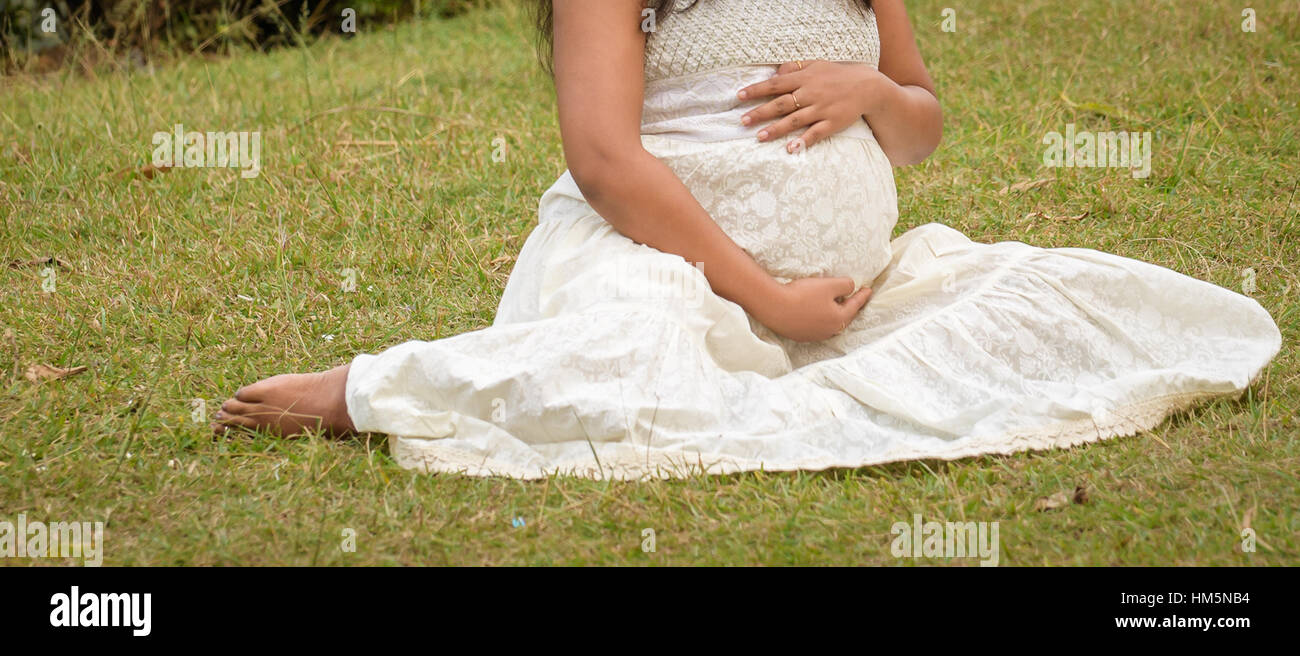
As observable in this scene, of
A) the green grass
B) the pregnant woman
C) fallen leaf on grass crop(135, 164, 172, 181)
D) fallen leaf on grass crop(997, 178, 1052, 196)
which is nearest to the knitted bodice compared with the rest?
the pregnant woman

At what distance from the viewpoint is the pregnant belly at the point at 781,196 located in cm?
194

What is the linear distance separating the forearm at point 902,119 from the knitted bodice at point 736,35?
0.13m

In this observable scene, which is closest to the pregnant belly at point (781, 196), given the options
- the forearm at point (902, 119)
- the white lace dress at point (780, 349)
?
the white lace dress at point (780, 349)

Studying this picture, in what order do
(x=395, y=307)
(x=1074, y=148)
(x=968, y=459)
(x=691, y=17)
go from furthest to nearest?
(x=1074, y=148) < (x=395, y=307) < (x=691, y=17) < (x=968, y=459)

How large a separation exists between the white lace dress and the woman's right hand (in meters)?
0.03

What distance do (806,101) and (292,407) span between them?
974mm

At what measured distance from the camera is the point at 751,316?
1.97m

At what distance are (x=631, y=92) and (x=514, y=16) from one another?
13.4ft

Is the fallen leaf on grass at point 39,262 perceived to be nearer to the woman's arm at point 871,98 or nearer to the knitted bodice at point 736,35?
the knitted bodice at point 736,35

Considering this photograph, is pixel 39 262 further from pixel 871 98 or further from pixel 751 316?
pixel 871 98

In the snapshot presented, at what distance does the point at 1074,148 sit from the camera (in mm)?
3502

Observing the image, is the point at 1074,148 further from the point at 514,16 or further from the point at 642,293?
the point at 514,16

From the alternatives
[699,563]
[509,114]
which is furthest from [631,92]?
[509,114]

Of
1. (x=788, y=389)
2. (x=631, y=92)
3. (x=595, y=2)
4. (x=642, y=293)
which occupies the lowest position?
(x=788, y=389)
